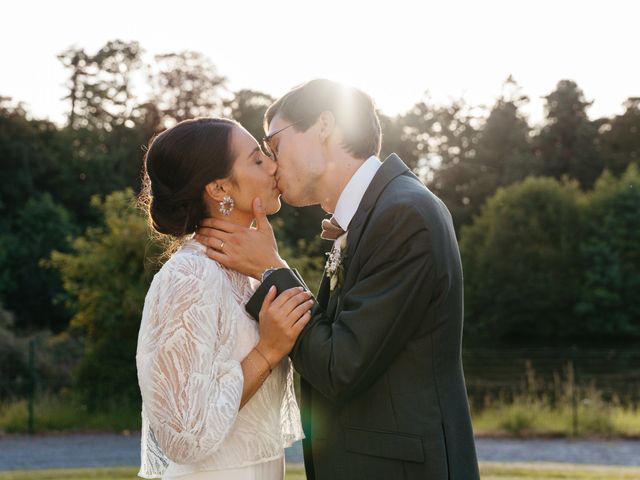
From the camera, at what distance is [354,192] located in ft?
11.7

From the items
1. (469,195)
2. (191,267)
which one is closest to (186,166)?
(191,267)

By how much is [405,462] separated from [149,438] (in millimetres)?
1042

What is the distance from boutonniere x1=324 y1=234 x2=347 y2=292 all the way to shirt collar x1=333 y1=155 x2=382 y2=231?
0.15m

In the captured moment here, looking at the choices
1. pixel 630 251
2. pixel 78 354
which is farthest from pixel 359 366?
pixel 630 251

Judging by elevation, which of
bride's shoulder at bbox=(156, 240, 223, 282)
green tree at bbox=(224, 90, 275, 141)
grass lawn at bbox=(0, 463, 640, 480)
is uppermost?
green tree at bbox=(224, 90, 275, 141)

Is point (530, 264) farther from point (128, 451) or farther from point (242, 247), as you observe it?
point (242, 247)

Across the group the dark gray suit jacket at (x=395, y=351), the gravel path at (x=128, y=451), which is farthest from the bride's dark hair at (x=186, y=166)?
the gravel path at (x=128, y=451)

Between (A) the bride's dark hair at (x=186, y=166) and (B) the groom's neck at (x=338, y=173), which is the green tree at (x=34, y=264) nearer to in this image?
(A) the bride's dark hair at (x=186, y=166)

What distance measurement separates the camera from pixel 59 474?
11.2 metres

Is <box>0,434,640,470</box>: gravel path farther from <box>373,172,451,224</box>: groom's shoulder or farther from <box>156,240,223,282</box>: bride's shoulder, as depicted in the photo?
<box>373,172,451,224</box>: groom's shoulder

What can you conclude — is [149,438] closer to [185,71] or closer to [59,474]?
[59,474]

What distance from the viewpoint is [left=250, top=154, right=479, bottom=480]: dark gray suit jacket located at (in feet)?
10.2

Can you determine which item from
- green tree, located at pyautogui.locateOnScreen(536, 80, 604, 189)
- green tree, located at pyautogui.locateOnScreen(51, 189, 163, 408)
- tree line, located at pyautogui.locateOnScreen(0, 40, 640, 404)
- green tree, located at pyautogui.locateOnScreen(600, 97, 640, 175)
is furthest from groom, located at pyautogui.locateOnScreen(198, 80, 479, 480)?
green tree, located at pyautogui.locateOnScreen(600, 97, 640, 175)

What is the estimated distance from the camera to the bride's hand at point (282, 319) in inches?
129
